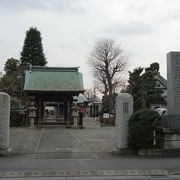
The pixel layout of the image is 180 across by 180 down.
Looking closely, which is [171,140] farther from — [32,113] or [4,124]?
[32,113]

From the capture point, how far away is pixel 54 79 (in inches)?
1786

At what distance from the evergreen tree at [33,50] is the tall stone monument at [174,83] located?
73512mm

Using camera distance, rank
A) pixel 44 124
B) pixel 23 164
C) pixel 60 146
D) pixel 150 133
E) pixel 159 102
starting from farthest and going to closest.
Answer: pixel 159 102 → pixel 44 124 → pixel 60 146 → pixel 150 133 → pixel 23 164

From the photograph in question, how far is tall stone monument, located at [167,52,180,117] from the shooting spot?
19.5 metres

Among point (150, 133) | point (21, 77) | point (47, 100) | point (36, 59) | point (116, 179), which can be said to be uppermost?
point (36, 59)

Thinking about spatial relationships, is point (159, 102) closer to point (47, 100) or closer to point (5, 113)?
point (47, 100)

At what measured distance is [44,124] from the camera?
44.1 m

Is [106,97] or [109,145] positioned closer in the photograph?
[109,145]

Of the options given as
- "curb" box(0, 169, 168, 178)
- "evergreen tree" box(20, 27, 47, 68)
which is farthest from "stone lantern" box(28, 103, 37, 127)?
"evergreen tree" box(20, 27, 47, 68)

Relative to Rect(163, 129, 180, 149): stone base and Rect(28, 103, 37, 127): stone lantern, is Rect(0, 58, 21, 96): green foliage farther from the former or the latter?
Rect(163, 129, 180, 149): stone base

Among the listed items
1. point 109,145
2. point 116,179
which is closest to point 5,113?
point 109,145

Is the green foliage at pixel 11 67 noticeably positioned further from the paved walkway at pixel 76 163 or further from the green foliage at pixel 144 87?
the paved walkway at pixel 76 163

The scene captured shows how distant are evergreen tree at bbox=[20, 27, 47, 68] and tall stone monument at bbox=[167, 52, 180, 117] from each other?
73.5 m

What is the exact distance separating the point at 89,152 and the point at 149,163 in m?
3.99
